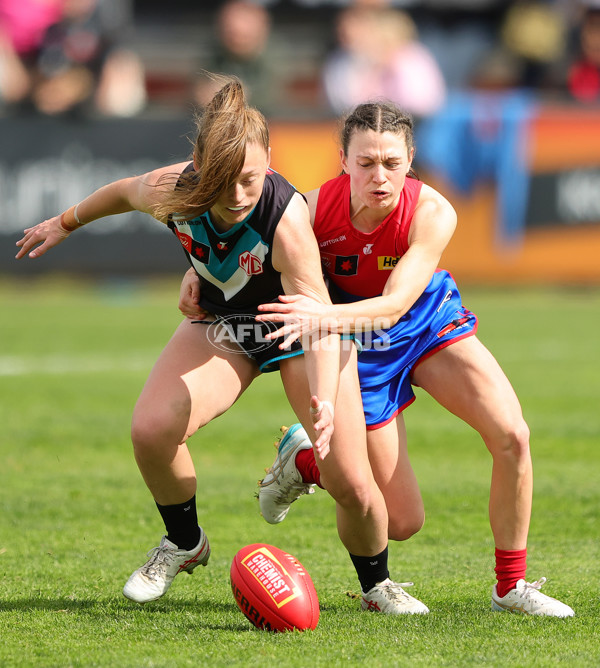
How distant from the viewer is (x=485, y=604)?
473cm

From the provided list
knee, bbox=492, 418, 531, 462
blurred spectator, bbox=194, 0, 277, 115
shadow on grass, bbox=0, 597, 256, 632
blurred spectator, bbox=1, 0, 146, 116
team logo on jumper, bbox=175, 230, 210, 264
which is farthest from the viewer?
blurred spectator, bbox=194, 0, 277, 115

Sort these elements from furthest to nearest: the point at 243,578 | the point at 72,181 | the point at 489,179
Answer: the point at 489,179 → the point at 72,181 → the point at 243,578

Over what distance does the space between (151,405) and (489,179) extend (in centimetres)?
1186

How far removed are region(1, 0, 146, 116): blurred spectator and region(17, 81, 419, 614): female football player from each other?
10.8m

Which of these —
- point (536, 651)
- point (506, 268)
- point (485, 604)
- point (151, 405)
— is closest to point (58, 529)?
point (151, 405)

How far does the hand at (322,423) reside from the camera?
412 centimetres

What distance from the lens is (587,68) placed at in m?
17.8

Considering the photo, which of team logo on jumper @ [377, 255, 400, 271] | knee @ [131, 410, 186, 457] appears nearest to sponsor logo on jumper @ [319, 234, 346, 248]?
team logo on jumper @ [377, 255, 400, 271]

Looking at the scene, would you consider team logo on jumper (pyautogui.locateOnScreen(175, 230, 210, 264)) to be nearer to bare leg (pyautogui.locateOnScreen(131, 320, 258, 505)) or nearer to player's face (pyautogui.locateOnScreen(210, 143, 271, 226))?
player's face (pyautogui.locateOnScreen(210, 143, 271, 226))

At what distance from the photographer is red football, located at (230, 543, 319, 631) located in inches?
167

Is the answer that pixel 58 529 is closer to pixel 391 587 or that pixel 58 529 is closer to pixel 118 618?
pixel 118 618

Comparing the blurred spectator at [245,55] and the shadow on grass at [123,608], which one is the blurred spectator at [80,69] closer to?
the blurred spectator at [245,55]

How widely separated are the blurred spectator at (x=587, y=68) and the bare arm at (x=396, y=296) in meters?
13.9

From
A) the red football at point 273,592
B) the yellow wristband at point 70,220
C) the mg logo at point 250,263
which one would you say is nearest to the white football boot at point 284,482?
the red football at point 273,592
